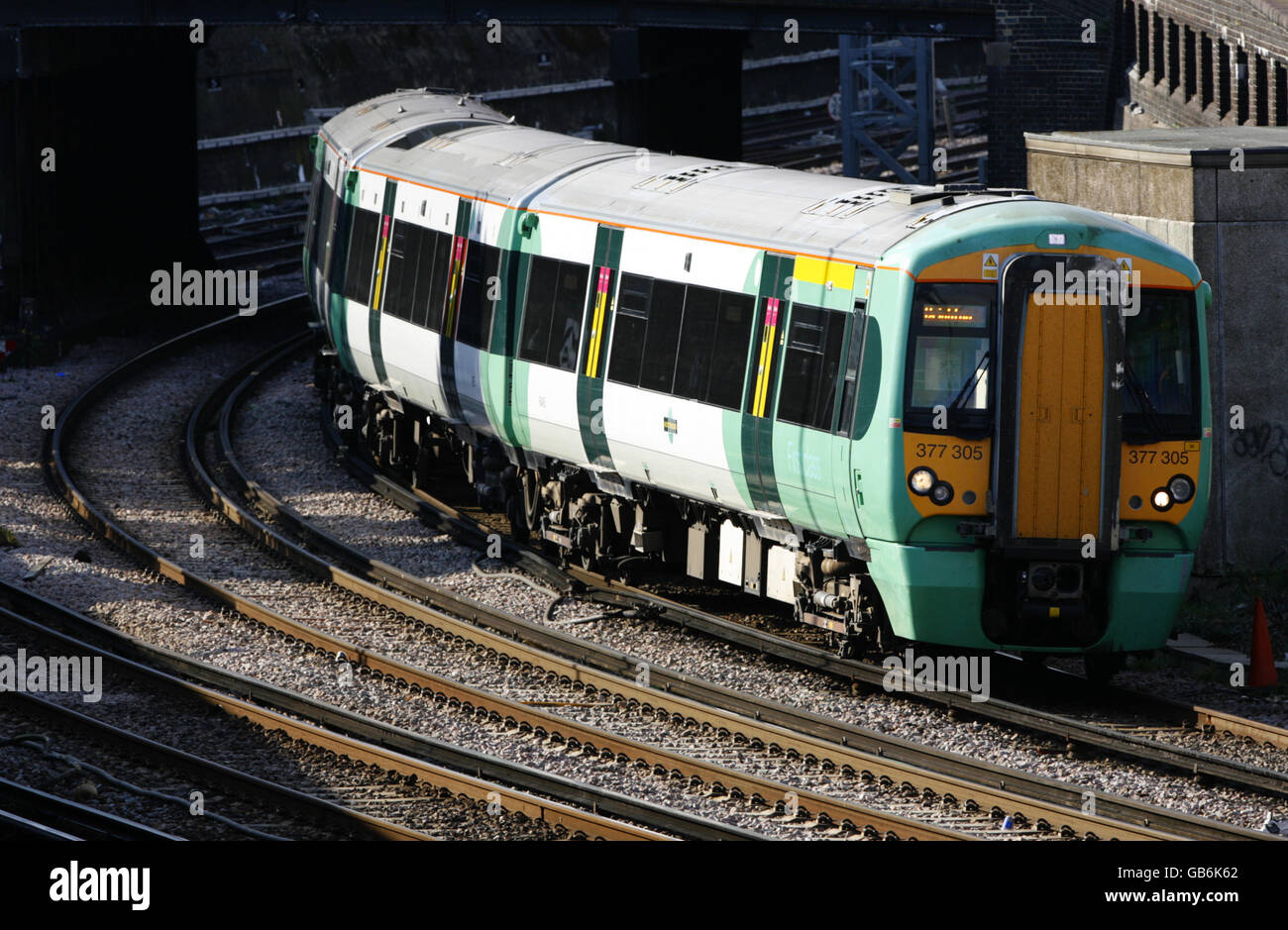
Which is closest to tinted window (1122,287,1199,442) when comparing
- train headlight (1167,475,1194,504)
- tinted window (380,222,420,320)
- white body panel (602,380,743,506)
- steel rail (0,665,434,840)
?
train headlight (1167,475,1194,504)

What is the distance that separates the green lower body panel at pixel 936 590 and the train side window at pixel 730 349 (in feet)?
6.37

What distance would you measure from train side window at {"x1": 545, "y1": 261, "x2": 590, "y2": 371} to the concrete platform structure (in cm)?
487

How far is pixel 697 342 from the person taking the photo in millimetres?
14984

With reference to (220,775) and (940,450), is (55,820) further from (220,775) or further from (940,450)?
(940,450)

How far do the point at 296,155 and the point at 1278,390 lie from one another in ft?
120

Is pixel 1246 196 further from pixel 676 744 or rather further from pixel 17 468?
pixel 17 468

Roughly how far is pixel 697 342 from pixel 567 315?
6.62 ft

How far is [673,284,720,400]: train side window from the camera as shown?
48.7ft

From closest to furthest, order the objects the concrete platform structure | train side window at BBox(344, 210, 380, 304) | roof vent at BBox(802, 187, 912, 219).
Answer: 1. roof vent at BBox(802, 187, 912, 219)
2. the concrete platform structure
3. train side window at BBox(344, 210, 380, 304)

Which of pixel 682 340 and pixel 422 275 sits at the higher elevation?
pixel 422 275

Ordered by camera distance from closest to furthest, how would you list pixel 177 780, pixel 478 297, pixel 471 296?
1. pixel 177 780
2. pixel 478 297
3. pixel 471 296

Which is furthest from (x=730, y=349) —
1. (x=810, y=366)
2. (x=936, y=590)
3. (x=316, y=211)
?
(x=316, y=211)

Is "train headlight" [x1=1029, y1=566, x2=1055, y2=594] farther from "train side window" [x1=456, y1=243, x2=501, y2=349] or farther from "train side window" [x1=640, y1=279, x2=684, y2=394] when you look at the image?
"train side window" [x1=456, y1=243, x2=501, y2=349]
